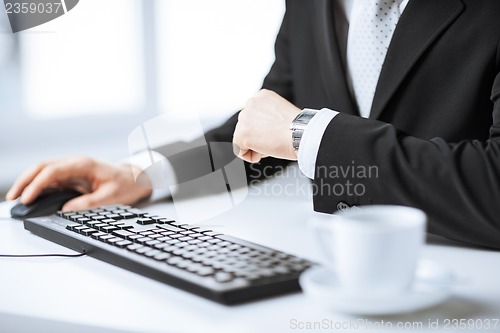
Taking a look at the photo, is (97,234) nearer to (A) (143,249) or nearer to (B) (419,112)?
(A) (143,249)

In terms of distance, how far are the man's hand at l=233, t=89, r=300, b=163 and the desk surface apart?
0.16 metres

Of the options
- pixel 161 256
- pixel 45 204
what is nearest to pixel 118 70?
pixel 45 204

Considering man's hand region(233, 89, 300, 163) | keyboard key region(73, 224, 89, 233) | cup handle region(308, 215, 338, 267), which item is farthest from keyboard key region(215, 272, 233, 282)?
man's hand region(233, 89, 300, 163)

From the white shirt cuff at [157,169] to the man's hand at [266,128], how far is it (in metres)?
0.18

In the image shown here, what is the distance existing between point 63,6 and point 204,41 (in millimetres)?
1820

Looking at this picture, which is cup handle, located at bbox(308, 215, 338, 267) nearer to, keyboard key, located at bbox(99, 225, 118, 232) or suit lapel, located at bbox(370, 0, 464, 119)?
keyboard key, located at bbox(99, 225, 118, 232)

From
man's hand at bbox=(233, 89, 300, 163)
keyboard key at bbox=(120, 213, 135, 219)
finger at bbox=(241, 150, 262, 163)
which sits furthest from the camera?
finger at bbox=(241, 150, 262, 163)

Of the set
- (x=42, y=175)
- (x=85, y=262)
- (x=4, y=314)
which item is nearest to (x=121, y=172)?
(x=42, y=175)

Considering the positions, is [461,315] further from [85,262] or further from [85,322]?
[85,262]

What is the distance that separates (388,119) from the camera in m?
1.31

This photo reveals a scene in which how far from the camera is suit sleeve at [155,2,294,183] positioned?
51.6 inches

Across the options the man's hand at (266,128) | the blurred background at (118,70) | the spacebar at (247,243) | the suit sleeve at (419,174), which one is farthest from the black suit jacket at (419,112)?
the blurred background at (118,70)

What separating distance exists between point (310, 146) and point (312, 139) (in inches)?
0.4

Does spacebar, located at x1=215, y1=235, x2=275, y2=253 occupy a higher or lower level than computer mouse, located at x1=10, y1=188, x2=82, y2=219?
higher
